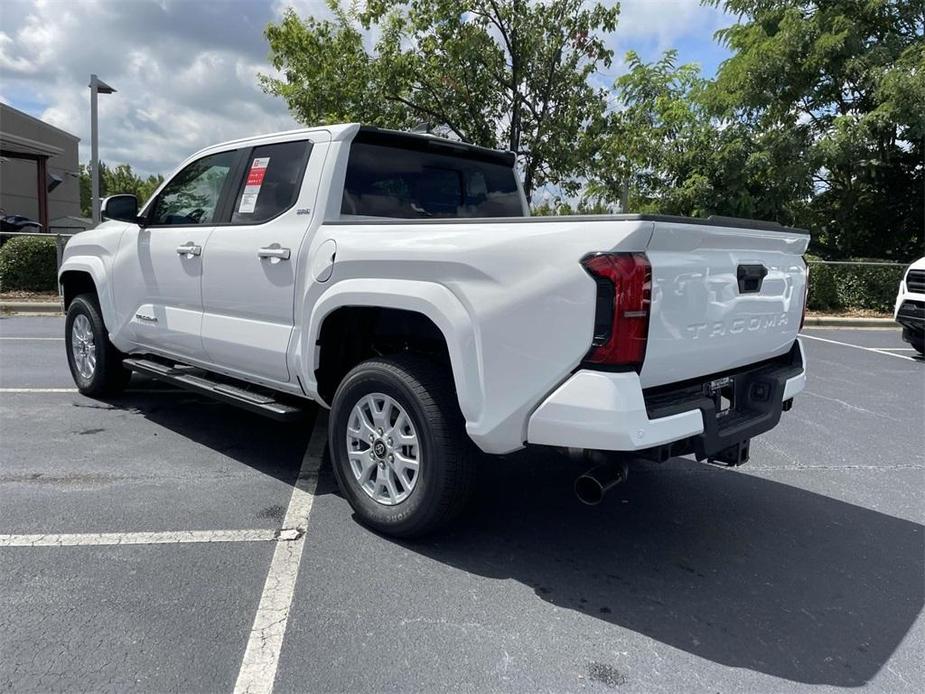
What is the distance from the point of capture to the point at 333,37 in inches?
447

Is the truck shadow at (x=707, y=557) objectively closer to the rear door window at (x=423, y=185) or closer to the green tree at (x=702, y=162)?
the rear door window at (x=423, y=185)

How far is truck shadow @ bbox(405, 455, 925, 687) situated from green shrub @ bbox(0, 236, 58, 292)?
1241cm

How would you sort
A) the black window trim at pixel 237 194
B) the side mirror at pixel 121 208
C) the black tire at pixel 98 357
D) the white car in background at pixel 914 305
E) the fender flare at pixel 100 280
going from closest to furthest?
the black window trim at pixel 237 194
the side mirror at pixel 121 208
the fender flare at pixel 100 280
the black tire at pixel 98 357
the white car in background at pixel 914 305

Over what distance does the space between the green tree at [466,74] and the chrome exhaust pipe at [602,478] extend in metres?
8.30

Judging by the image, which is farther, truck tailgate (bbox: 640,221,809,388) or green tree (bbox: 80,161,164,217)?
green tree (bbox: 80,161,164,217)

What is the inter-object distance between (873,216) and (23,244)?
19.3 m

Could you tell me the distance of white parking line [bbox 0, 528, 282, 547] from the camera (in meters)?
3.32

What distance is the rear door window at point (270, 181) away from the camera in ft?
13.3

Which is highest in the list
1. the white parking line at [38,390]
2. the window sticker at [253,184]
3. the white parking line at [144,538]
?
the window sticker at [253,184]

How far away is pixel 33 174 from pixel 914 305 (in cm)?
4611

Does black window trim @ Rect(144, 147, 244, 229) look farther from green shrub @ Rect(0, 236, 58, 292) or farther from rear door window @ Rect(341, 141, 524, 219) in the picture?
green shrub @ Rect(0, 236, 58, 292)

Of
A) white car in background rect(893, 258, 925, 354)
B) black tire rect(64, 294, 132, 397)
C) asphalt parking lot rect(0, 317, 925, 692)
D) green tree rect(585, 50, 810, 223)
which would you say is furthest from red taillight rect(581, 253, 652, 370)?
green tree rect(585, 50, 810, 223)

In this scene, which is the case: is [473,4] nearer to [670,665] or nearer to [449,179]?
[449,179]

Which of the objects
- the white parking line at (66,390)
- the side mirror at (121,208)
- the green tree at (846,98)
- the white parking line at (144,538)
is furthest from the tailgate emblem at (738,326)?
the green tree at (846,98)
